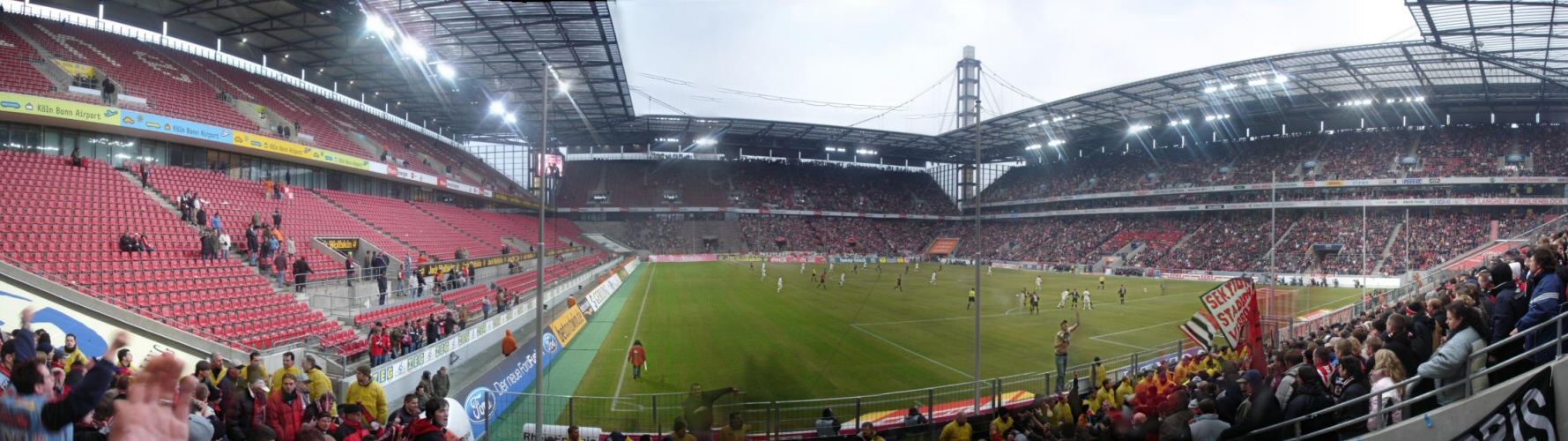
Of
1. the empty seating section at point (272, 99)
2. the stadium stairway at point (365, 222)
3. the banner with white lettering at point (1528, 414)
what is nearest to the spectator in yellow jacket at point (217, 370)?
the banner with white lettering at point (1528, 414)

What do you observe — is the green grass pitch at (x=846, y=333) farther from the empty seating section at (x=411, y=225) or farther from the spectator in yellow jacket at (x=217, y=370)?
the empty seating section at (x=411, y=225)

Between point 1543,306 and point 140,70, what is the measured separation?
40.0 meters

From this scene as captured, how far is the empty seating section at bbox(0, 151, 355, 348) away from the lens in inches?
567

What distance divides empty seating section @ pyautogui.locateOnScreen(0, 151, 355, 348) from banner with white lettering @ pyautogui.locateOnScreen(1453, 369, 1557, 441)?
19.9 meters

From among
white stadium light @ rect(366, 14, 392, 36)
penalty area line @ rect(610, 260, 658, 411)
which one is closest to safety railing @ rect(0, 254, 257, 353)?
penalty area line @ rect(610, 260, 658, 411)

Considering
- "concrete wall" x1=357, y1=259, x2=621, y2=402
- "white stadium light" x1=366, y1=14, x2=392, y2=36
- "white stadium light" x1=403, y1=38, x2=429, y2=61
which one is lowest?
"concrete wall" x1=357, y1=259, x2=621, y2=402

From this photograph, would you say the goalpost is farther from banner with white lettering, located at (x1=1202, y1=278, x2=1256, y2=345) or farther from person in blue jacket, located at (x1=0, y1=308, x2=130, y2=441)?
person in blue jacket, located at (x1=0, y1=308, x2=130, y2=441)

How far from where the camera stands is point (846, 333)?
938 inches

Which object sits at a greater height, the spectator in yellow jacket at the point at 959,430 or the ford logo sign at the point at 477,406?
the spectator in yellow jacket at the point at 959,430

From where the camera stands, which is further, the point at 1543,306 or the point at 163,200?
the point at 163,200

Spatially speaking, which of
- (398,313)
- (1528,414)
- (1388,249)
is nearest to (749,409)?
(1528,414)

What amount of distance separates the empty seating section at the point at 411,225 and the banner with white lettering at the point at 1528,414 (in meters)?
34.6

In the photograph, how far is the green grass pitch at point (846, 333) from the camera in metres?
16.8

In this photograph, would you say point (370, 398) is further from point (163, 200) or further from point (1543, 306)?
point (163, 200)
